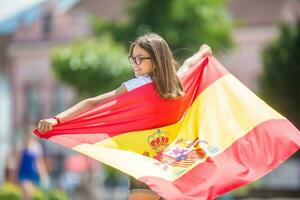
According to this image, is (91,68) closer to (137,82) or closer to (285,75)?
(285,75)

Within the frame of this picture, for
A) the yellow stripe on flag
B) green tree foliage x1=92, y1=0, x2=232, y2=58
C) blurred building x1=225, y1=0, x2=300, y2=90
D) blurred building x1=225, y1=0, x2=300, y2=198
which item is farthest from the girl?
blurred building x1=225, y1=0, x2=300, y2=90

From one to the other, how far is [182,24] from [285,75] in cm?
517

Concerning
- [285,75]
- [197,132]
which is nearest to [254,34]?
[285,75]

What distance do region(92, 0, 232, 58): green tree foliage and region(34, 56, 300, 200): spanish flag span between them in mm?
24549

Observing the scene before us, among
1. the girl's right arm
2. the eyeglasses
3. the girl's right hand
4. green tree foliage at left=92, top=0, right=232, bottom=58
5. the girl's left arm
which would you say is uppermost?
green tree foliage at left=92, top=0, right=232, bottom=58

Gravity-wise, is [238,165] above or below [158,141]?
below

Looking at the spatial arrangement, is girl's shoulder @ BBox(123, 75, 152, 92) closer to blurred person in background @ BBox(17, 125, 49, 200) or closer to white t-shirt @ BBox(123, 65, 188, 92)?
white t-shirt @ BBox(123, 65, 188, 92)

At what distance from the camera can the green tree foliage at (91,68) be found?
27094 millimetres

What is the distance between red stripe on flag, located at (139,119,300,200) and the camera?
19.8 ft

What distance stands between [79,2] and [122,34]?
27.1 metres

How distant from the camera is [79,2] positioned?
58.7m

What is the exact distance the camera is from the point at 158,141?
21.3 feet

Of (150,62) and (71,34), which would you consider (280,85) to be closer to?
(71,34)

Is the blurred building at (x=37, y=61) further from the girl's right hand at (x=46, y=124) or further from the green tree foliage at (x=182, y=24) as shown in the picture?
the girl's right hand at (x=46, y=124)
